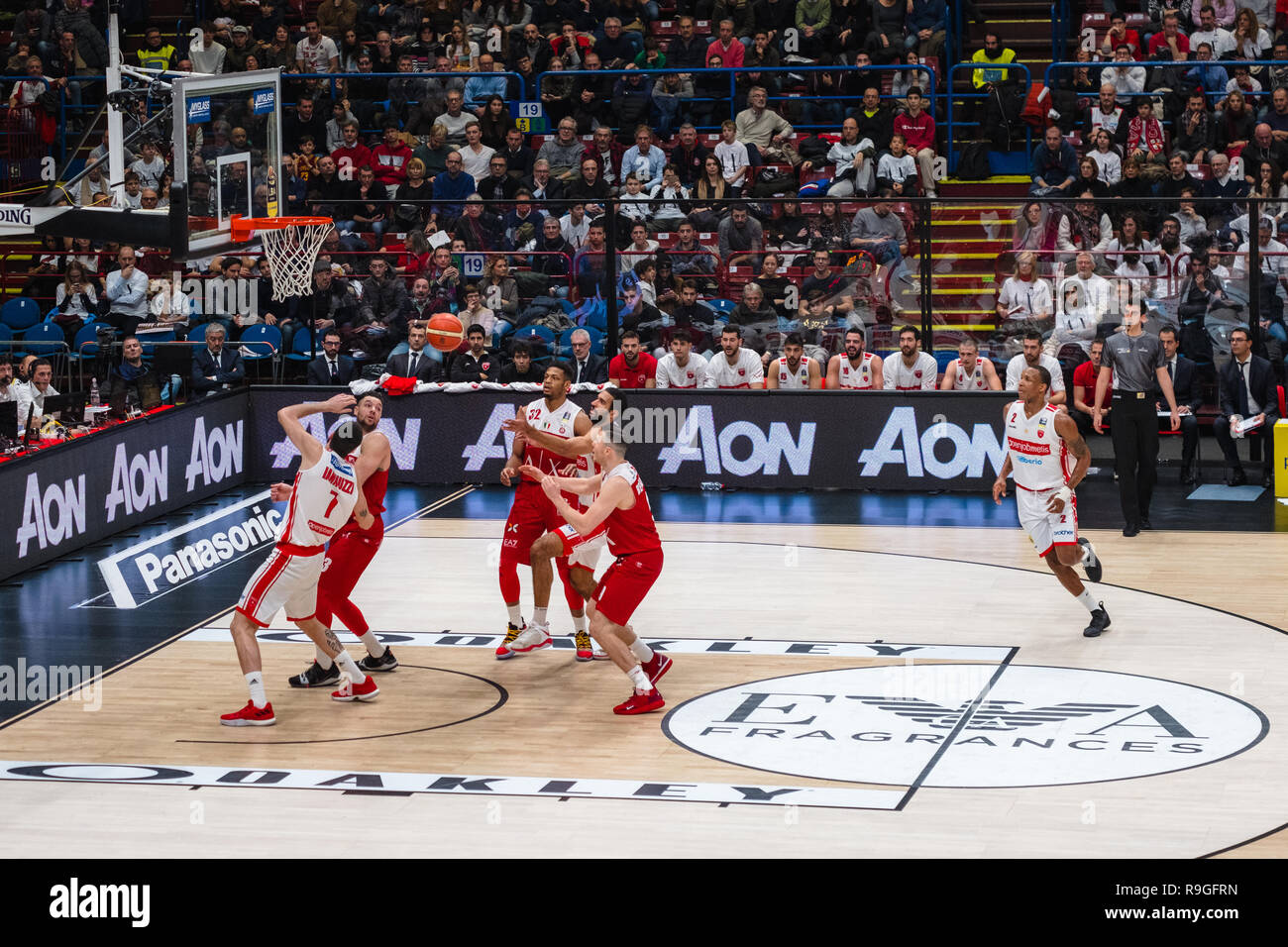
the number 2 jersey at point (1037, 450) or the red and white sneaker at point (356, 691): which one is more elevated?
the number 2 jersey at point (1037, 450)

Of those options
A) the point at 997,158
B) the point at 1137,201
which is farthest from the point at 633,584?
the point at 997,158

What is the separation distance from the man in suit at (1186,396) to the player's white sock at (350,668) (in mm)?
9972

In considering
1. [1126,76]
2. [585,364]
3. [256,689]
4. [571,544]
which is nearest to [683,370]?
[585,364]

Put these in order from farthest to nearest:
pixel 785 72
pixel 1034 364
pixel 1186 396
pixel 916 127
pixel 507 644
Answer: pixel 785 72 → pixel 916 127 → pixel 1186 396 → pixel 1034 364 → pixel 507 644

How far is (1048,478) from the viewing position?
12672 mm

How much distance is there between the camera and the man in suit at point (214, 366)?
18.9 m

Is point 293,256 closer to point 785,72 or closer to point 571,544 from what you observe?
point 571,544

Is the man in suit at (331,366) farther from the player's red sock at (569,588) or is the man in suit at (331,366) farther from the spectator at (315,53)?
the player's red sock at (569,588)

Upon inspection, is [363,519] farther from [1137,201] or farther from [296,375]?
[1137,201]

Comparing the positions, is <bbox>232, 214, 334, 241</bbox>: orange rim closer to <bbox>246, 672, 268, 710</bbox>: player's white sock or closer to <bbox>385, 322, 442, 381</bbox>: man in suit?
<bbox>385, 322, 442, 381</bbox>: man in suit

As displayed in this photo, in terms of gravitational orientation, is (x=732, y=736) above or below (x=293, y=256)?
below

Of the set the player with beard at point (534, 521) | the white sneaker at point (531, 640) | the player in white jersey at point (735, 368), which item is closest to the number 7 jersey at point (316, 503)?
the player with beard at point (534, 521)

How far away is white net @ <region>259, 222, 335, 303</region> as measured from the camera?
16.1 m

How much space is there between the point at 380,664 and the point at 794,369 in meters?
7.67
